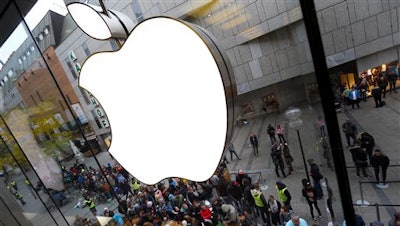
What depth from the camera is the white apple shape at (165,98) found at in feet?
2.86

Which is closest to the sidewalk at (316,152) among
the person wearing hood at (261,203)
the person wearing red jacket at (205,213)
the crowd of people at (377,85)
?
the crowd of people at (377,85)

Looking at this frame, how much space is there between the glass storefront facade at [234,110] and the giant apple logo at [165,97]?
0.05 metres

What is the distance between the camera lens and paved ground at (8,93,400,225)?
4766 mm

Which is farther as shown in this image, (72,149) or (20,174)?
(72,149)

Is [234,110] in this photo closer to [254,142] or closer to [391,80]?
[254,142]

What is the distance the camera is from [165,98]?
1.03 m

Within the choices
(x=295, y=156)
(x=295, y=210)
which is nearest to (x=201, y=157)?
(x=295, y=210)

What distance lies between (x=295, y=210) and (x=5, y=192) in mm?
5928

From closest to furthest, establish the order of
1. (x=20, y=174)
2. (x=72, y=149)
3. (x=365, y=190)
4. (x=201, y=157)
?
(x=201, y=157)
(x=20, y=174)
(x=72, y=149)
(x=365, y=190)

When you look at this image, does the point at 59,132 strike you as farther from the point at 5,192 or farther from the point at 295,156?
→ the point at 295,156

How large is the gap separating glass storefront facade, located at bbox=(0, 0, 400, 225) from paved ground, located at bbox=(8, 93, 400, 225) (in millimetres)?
32

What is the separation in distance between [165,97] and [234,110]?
0.29 metres

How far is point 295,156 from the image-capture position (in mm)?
6918

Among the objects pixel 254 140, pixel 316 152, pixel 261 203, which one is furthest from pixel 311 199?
pixel 254 140
